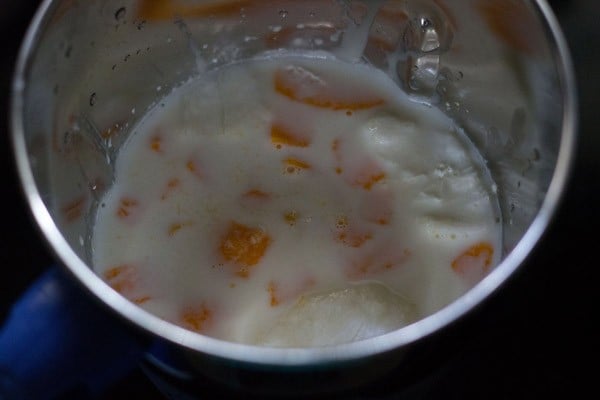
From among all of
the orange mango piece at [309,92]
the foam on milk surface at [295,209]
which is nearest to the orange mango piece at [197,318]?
the foam on milk surface at [295,209]

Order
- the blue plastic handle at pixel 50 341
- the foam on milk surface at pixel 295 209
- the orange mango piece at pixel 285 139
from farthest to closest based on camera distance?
the orange mango piece at pixel 285 139 → the foam on milk surface at pixel 295 209 → the blue plastic handle at pixel 50 341

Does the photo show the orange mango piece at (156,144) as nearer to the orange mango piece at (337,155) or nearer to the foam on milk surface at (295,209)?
the foam on milk surface at (295,209)

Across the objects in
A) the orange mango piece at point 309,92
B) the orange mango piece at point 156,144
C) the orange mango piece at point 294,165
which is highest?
the orange mango piece at point 309,92

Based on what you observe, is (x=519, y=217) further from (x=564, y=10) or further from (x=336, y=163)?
(x=564, y=10)

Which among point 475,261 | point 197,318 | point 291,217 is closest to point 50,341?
point 197,318

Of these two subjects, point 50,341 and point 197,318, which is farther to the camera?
point 197,318

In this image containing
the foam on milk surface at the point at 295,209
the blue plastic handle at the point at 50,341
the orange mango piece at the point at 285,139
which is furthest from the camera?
the orange mango piece at the point at 285,139

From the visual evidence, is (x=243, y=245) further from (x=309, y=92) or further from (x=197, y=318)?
(x=309, y=92)

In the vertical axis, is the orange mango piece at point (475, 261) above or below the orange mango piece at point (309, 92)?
below
